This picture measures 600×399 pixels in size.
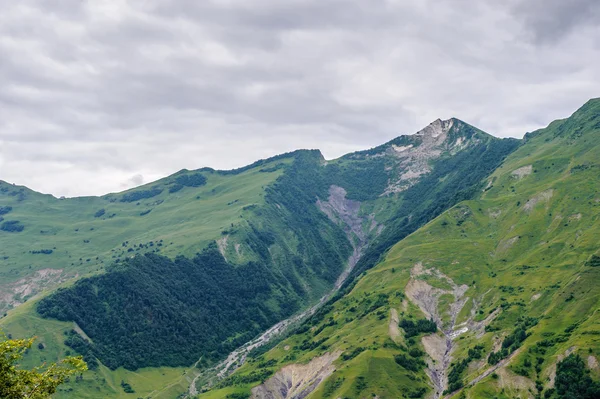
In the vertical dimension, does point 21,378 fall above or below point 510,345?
above

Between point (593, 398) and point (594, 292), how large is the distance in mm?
58943

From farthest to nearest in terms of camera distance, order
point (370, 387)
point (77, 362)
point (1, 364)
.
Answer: point (370, 387)
point (77, 362)
point (1, 364)

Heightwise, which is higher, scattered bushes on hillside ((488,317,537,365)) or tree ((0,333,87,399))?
tree ((0,333,87,399))

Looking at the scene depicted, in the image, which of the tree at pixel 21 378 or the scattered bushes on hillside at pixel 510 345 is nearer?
the tree at pixel 21 378

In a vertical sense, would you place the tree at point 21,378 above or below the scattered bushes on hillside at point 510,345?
above

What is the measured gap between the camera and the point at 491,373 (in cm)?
17538

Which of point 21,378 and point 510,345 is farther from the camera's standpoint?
point 510,345

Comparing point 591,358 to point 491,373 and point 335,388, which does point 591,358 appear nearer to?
point 491,373

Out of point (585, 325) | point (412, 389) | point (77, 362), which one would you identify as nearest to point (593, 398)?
point (585, 325)

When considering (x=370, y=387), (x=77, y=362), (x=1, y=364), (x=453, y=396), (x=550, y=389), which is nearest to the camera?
(x=1, y=364)

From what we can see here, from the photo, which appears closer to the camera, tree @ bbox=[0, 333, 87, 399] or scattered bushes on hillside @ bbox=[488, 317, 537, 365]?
tree @ bbox=[0, 333, 87, 399]

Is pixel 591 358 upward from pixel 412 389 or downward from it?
upward

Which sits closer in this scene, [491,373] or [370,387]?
[491,373]

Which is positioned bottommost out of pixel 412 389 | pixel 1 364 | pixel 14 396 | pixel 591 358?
pixel 412 389
